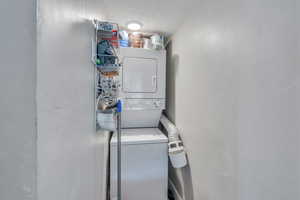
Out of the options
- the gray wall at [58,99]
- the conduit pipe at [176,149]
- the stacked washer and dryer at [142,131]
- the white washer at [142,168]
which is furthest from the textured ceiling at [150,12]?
the white washer at [142,168]

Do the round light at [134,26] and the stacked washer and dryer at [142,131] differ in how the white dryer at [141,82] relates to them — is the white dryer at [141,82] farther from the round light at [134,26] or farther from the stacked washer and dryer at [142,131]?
the round light at [134,26]

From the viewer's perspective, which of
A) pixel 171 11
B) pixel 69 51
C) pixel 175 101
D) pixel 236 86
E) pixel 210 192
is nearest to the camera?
pixel 69 51

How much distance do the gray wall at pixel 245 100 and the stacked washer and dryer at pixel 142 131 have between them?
1.72 feet

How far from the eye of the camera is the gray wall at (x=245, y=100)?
61 centimetres

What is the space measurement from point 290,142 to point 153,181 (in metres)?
1.57

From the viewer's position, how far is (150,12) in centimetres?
154

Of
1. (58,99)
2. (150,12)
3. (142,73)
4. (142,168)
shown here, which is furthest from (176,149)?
(150,12)

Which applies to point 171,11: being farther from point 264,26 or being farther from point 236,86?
point 236,86

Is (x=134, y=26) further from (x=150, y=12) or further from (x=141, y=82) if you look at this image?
(x=141, y=82)

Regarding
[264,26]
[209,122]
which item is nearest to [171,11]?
[264,26]

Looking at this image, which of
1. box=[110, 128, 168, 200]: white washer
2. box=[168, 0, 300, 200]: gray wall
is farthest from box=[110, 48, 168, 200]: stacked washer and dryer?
box=[168, 0, 300, 200]: gray wall
